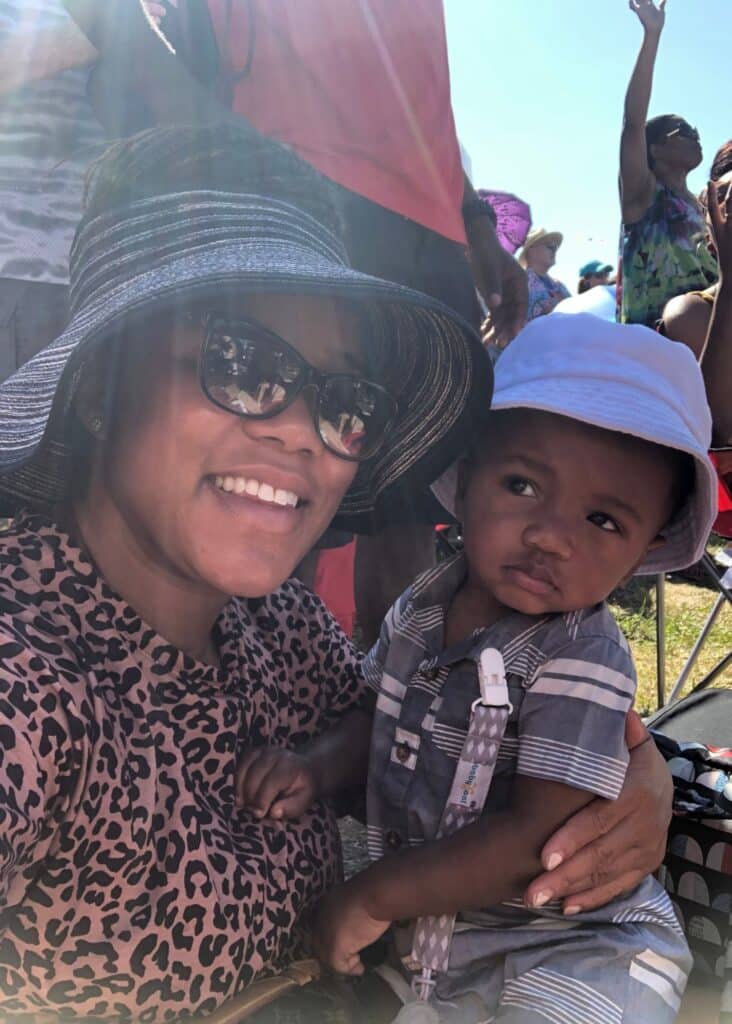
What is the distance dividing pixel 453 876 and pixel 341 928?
0.64 ft

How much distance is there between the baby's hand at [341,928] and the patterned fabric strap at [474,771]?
0.10 metres

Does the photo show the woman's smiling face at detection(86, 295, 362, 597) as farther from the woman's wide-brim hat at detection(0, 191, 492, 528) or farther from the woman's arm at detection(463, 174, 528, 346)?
the woman's arm at detection(463, 174, 528, 346)

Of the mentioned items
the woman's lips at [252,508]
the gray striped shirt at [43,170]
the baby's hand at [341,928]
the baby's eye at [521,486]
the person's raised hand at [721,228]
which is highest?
the person's raised hand at [721,228]

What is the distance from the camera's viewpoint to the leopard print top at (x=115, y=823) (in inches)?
41.5

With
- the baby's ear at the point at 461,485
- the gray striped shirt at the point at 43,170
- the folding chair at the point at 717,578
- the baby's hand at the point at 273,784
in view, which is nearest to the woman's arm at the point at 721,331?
the folding chair at the point at 717,578

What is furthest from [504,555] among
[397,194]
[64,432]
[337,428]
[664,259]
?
[664,259]

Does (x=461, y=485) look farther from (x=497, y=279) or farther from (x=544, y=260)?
(x=544, y=260)

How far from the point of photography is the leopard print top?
3.46ft

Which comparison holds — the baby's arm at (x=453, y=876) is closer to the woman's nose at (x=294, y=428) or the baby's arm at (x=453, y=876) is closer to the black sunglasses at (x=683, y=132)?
the woman's nose at (x=294, y=428)

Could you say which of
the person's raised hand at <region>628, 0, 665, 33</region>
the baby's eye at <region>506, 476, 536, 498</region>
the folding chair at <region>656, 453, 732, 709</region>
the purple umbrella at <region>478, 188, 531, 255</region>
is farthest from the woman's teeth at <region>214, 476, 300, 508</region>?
the purple umbrella at <region>478, 188, 531, 255</region>

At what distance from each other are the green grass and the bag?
2891 mm

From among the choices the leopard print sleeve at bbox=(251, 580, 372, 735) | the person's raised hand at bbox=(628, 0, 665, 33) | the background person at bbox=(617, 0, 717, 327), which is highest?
the person's raised hand at bbox=(628, 0, 665, 33)

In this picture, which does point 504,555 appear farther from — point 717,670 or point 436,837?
point 717,670

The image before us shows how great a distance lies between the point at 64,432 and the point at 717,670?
3.20 metres
